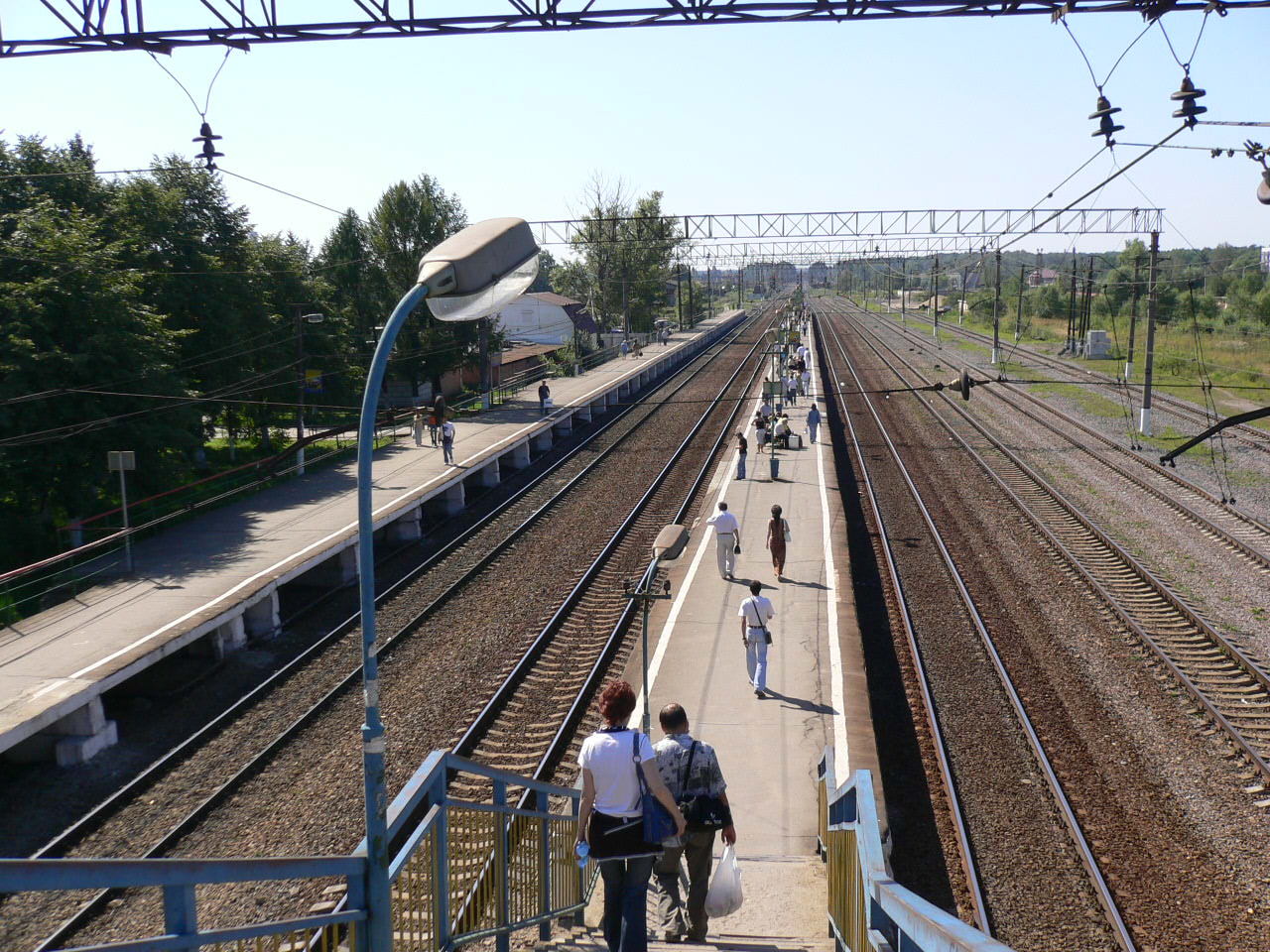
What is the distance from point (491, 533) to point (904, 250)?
4320cm

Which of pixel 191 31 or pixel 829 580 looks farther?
pixel 829 580

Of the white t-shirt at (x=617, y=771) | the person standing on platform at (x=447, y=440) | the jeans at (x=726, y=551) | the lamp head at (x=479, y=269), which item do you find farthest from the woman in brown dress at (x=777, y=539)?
the person standing on platform at (x=447, y=440)

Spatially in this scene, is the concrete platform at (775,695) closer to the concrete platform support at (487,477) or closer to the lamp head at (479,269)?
the lamp head at (479,269)

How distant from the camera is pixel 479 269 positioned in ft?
11.7

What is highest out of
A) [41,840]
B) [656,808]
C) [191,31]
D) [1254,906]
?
[191,31]

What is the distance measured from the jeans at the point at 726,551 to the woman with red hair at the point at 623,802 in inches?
433

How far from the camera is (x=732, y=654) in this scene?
41.5 feet

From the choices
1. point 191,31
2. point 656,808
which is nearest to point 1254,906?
point 656,808

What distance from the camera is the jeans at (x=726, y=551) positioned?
15602 millimetres

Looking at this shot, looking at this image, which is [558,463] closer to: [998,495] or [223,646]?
[998,495]

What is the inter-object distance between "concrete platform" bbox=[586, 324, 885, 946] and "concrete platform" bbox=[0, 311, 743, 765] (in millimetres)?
6301

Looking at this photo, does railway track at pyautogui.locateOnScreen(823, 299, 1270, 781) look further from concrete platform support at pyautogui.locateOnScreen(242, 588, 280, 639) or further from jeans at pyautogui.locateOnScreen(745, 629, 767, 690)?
concrete platform support at pyautogui.locateOnScreen(242, 588, 280, 639)

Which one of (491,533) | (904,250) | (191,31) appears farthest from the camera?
(904,250)

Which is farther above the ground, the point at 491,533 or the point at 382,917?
the point at 382,917
